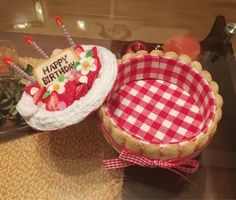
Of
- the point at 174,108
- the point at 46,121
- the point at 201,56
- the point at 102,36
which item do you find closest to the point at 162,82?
the point at 174,108

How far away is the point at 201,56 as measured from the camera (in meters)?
0.95

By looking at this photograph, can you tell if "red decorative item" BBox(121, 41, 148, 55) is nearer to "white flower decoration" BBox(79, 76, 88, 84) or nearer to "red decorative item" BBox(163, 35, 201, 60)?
"red decorative item" BBox(163, 35, 201, 60)

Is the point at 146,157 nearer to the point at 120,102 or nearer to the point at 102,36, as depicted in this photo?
the point at 120,102

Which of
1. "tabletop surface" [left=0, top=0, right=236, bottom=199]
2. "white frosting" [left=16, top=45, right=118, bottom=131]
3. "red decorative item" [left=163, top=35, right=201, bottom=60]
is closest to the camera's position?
"white frosting" [left=16, top=45, right=118, bottom=131]

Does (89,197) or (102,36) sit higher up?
(102,36)

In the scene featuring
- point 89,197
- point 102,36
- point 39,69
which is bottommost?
point 89,197

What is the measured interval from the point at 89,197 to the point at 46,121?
0.22 metres

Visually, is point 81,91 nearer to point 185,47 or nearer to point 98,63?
point 98,63

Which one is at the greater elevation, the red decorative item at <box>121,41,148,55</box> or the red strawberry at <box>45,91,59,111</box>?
the red strawberry at <box>45,91,59,111</box>

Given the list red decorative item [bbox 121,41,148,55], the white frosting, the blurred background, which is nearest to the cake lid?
the white frosting

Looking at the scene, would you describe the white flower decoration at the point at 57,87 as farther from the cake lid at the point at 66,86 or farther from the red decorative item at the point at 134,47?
the red decorative item at the point at 134,47

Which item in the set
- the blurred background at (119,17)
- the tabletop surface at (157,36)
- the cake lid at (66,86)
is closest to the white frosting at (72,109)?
the cake lid at (66,86)

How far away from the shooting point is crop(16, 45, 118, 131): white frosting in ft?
2.09

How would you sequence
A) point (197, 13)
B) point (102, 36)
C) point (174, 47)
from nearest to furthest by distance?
point (174, 47) → point (102, 36) → point (197, 13)
